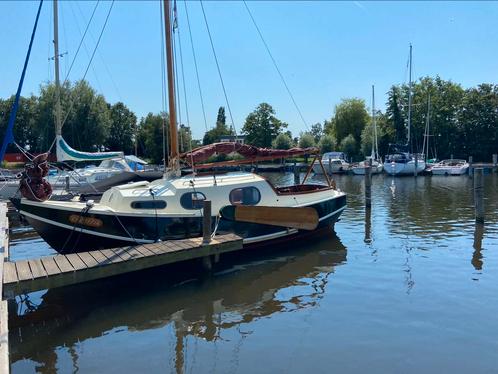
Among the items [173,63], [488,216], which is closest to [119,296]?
[173,63]

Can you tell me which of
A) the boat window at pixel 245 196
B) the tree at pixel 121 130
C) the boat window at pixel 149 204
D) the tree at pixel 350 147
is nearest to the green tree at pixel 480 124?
the tree at pixel 350 147

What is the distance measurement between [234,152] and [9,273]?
818 centimetres

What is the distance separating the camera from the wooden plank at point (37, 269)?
8922 mm

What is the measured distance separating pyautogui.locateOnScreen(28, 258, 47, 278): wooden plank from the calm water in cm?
109

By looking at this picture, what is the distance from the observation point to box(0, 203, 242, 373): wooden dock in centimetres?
868

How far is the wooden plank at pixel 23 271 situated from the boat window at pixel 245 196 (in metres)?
5.98

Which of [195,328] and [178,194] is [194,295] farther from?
→ [178,194]

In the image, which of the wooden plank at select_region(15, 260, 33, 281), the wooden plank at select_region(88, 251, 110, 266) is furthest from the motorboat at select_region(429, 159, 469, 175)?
the wooden plank at select_region(15, 260, 33, 281)

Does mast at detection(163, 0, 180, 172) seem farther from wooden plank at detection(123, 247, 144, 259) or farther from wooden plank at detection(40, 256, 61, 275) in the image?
wooden plank at detection(40, 256, 61, 275)

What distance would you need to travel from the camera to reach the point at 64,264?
31.7ft

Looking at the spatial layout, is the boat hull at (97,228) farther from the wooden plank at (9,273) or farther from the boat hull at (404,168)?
the boat hull at (404,168)

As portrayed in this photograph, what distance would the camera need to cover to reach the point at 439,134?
75062mm

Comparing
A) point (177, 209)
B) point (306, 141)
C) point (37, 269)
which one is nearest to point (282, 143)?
point (306, 141)

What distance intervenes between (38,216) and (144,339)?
4806mm
